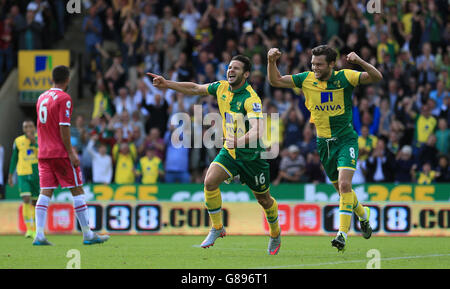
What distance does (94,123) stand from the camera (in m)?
18.9

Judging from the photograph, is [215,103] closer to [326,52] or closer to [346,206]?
[326,52]

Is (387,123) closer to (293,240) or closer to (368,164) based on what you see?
(368,164)

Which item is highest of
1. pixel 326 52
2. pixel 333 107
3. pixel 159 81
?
pixel 326 52

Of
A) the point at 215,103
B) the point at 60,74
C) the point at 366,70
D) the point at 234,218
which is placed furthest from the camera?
the point at 215,103

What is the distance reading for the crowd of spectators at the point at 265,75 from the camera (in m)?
17.9

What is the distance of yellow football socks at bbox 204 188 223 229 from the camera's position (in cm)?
988

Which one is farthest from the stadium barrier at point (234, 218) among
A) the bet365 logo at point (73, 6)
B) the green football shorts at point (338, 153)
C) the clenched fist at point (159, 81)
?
the bet365 logo at point (73, 6)

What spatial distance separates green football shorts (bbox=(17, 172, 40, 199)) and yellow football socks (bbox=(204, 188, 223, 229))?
17.5 feet

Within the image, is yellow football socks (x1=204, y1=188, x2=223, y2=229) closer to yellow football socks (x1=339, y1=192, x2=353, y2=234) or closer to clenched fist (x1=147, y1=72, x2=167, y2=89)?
clenched fist (x1=147, y1=72, x2=167, y2=89)

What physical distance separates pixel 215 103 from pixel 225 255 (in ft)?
30.1

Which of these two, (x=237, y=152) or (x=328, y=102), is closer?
(x=237, y=152)

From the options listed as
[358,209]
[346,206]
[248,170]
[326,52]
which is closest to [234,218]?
[358,209]

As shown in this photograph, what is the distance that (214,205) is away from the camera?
9938 mm

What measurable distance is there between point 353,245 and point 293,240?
1.74 metres
